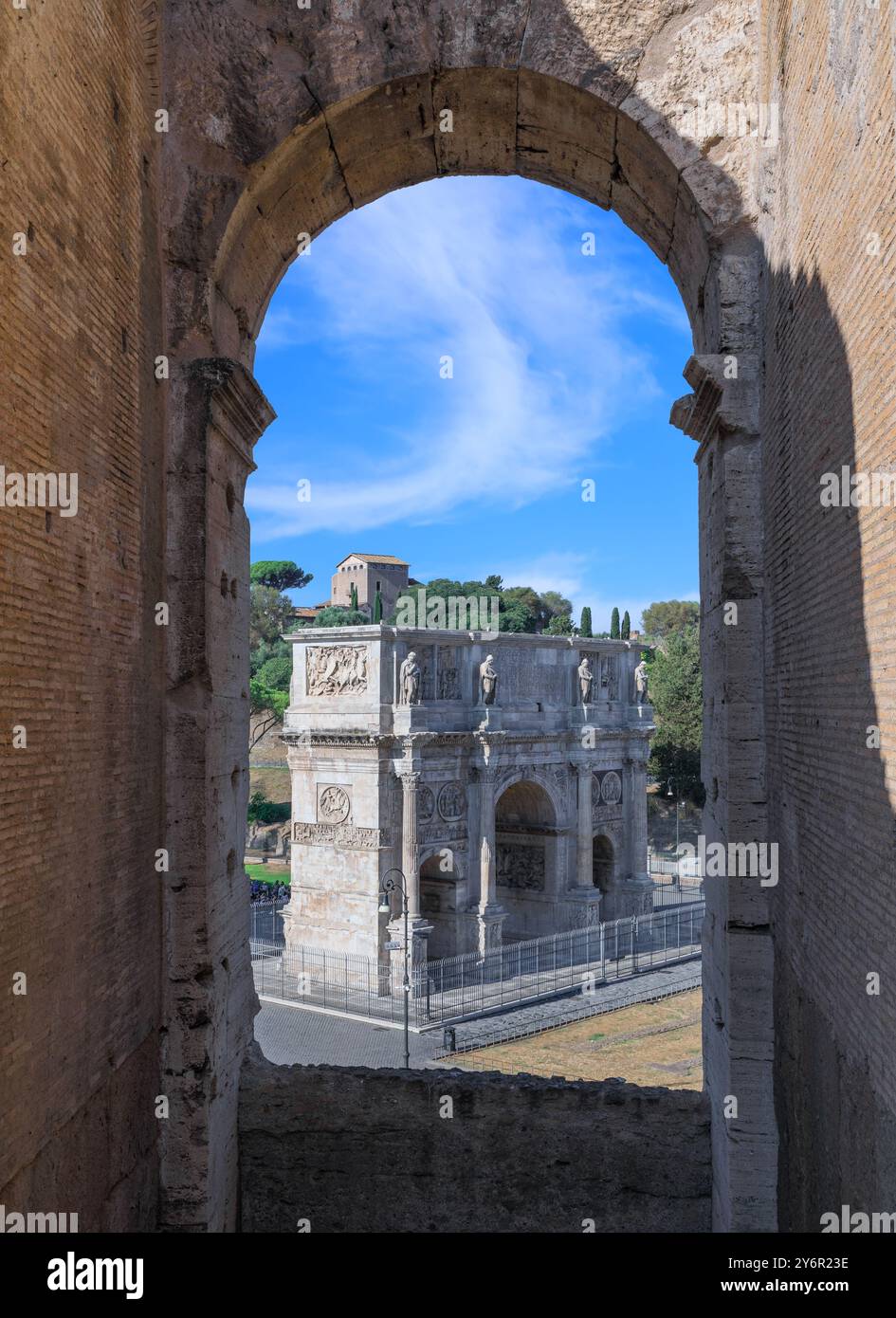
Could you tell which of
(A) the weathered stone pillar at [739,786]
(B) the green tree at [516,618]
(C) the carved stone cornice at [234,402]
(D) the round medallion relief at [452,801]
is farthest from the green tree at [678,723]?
(C) the carved stone cornice at [234,402]

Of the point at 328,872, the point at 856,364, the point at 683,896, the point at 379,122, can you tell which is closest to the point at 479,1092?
the point at 856,364

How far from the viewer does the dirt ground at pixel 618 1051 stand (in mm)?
18933

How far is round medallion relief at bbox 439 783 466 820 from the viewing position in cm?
2620

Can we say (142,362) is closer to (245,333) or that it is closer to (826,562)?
(245,333)

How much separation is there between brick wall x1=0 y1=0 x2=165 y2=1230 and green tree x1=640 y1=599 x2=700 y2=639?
76.1m

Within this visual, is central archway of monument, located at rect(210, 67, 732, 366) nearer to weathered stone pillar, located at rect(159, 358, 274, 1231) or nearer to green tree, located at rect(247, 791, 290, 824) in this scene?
weathered stone pillar, located at rect(159, 358, 274, 1231)

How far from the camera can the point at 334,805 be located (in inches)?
994

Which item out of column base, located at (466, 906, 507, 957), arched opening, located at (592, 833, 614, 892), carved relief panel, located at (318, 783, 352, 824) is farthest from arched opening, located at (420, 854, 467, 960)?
arched opening, located at (592, 833, 614, 892)

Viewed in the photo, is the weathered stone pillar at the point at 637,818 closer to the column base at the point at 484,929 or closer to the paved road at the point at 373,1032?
the paved road at the point at 373,1032

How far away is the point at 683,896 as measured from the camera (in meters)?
36.2

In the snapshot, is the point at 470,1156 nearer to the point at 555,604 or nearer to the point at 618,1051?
the point at 618,1051

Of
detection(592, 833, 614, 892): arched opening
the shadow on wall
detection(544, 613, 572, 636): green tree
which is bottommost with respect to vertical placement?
detection(592, 833, 614, 892): arched opening
